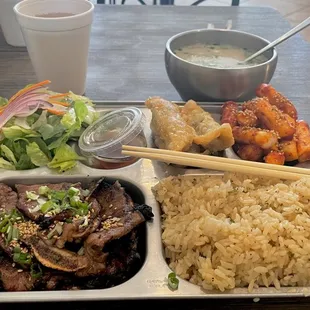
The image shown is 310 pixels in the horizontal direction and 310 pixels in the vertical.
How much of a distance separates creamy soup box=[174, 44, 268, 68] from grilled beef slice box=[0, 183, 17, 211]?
0.95 meters

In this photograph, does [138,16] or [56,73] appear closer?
[56,73]

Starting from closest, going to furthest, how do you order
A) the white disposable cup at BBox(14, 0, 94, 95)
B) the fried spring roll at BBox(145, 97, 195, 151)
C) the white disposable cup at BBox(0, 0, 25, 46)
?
the fried spring roll at BBox(145, 97, 195, 151) < the white disposable cup at BBox(14, 0, 94, 95) < the white disposable cup at BBox(0, 0, 25, 46)

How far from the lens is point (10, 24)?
2.32 metres

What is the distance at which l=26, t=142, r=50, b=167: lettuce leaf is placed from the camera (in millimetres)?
1552

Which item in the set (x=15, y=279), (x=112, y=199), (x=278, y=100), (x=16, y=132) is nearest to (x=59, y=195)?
(x=112, y=199)

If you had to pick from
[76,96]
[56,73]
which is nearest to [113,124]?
[76,96]

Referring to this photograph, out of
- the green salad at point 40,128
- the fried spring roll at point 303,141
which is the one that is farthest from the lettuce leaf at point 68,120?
the fried spring roll at point 303,141

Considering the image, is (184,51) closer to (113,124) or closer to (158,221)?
(113,124)

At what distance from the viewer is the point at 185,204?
136 centimetres

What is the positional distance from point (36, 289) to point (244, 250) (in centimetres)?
52

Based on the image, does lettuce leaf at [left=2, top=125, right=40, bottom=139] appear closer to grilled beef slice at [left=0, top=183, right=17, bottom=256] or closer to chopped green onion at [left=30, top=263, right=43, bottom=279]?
grilled beef slice at [left=0, top=183, right=17, bottom=256]

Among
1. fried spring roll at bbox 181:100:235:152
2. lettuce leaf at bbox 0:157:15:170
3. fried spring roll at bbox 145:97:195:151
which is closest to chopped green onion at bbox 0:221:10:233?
lettuce leaf at bbox 0:157:15:170

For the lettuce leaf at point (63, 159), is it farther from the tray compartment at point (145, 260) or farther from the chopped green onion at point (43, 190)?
the chopped green onion at point (43, 190)

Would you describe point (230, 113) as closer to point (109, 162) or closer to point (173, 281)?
point (109, 162)
